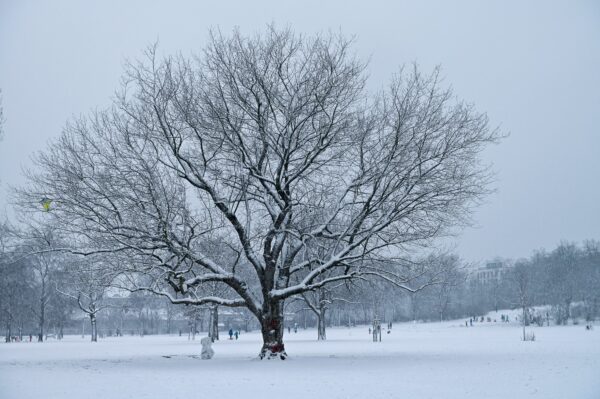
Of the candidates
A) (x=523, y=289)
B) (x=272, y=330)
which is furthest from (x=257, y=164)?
(x=523, y=289)

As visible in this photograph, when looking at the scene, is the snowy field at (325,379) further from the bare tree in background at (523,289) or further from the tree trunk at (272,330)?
the bare tree in background at (523,289)

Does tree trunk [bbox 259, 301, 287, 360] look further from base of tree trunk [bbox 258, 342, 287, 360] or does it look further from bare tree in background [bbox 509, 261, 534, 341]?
bare tree in background [bbox 509, 261, 534, 341]

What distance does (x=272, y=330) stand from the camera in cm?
2294

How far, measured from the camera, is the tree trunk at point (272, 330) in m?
22.9

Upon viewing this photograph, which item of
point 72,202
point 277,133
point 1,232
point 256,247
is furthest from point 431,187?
point 1,232

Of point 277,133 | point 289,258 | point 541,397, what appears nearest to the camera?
point 541,397

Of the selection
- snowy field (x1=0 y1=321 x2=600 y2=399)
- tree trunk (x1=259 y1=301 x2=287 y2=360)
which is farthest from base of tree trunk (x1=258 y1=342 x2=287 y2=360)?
snowy field (x1=0 y1=321 x2=600 y2=399)

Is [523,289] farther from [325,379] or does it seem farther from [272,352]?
[325,379]

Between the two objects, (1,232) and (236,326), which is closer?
(1,232)

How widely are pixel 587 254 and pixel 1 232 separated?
110500mm

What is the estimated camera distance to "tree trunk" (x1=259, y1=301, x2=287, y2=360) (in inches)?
902

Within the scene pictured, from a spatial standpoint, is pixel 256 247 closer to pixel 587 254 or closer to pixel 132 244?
pixel 132 244

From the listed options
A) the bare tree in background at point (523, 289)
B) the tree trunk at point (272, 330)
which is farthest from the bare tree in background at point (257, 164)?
the bare tree in background at point (523, 289)

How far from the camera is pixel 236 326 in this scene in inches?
4311
